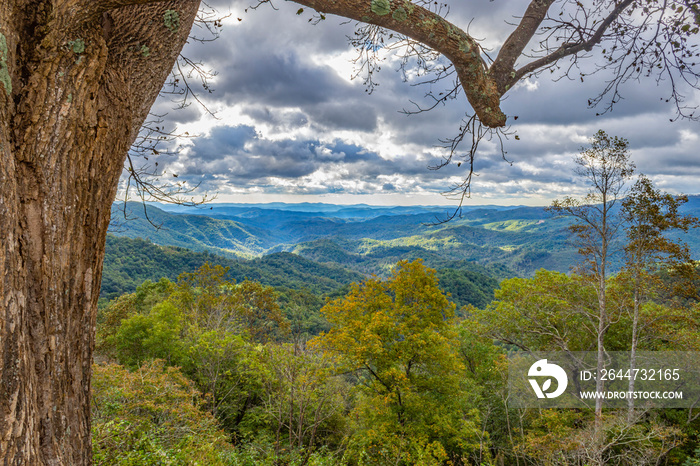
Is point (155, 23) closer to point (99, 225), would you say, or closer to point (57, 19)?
point (57, 19)

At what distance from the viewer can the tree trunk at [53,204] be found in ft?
3.90

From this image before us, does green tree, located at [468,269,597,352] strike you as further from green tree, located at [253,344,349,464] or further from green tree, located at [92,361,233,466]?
green tree, located at [92,361,233,466]

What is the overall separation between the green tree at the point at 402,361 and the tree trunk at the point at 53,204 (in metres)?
8.28

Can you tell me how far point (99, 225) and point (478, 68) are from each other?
233 cm

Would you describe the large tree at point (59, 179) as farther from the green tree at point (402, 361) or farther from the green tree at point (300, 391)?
the green tree at point (402, 361)

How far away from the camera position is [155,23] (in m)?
1.68

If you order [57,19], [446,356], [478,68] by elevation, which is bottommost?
[446,356]

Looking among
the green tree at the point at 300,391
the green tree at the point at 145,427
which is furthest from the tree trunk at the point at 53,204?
the green tree at the point at 300,391

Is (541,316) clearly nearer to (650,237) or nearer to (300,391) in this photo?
(650,237)

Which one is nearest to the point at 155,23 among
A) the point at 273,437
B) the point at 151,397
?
the point at 151,397

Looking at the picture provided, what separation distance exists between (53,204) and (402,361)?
9.81 metres

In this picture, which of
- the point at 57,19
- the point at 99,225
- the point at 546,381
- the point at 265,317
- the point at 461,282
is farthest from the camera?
the point at 461,282

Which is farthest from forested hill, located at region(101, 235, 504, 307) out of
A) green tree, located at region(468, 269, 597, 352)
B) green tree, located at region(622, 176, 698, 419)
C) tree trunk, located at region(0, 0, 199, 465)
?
tree trunk, located at region(0, 0, 199, 465)

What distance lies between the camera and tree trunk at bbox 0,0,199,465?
1188 millimetres
